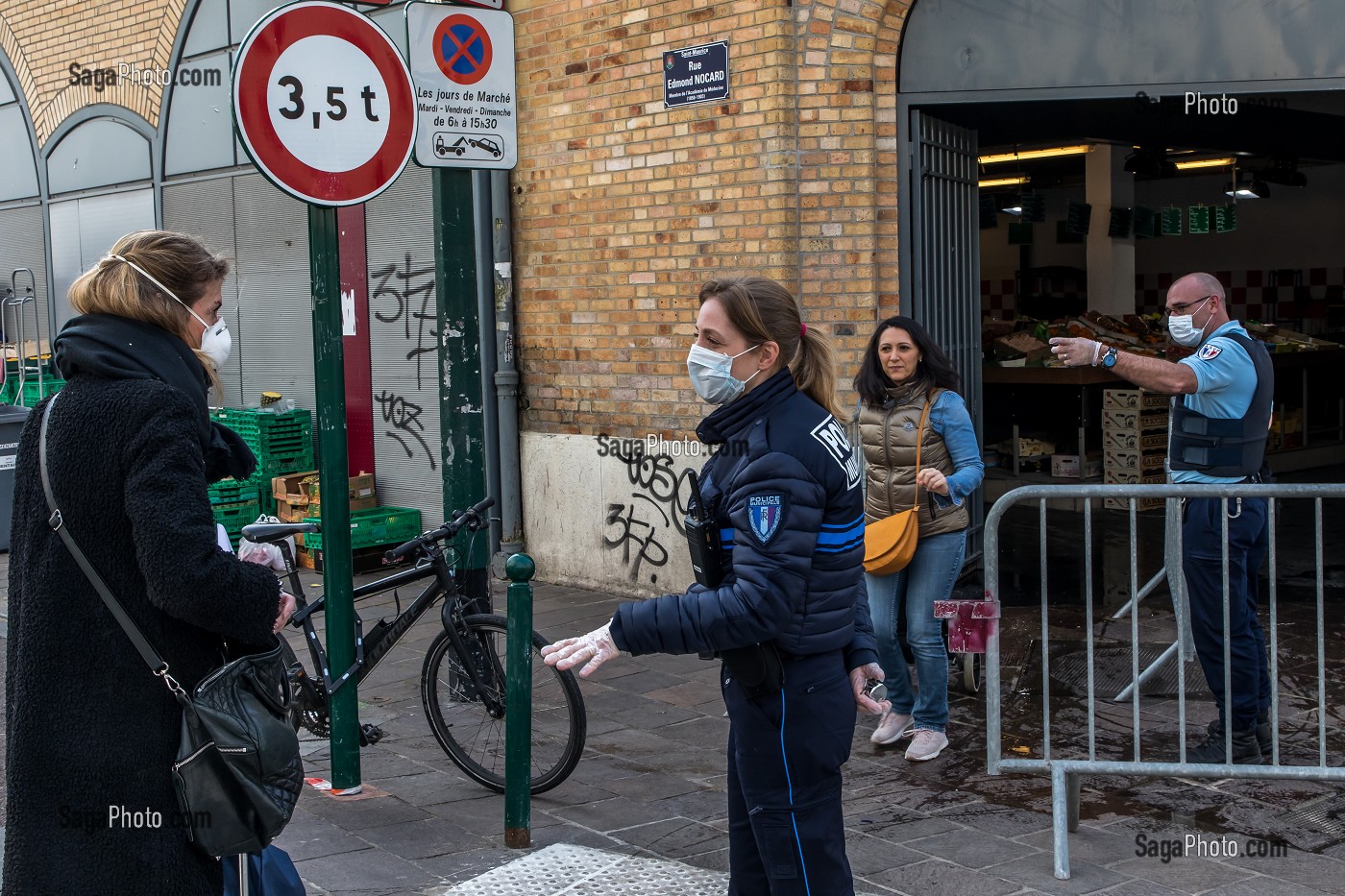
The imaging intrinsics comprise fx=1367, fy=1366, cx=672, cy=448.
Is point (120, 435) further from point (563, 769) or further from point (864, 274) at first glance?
point (864, 274)

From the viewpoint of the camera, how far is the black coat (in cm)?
293

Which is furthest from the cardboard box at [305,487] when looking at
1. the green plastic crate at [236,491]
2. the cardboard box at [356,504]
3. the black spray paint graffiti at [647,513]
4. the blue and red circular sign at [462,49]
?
the blue and red circular sign at [462,49]

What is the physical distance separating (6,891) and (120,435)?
41.3 inches

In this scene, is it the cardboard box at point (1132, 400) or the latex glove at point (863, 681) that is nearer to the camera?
the latex glove at point (863, 681)

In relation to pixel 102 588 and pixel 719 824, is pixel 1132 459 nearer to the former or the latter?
pixel 719 824

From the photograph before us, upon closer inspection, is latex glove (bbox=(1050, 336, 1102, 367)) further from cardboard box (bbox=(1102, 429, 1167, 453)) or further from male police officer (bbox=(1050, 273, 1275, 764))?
cardboard box (bbox=(1102, 429, 1167, 453))

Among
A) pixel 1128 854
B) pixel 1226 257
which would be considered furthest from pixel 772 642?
pixel 1226 257

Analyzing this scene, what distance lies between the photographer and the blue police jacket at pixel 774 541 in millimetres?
3082

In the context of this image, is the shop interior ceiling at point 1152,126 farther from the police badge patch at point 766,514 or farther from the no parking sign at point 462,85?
the police badge patch at point 766,514

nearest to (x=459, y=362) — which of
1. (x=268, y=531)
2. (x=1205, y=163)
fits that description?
(x=268, y=531)

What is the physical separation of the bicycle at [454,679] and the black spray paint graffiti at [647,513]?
10.1 ft

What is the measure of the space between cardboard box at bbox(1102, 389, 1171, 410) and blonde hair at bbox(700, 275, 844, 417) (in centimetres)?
898

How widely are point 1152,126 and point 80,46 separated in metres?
10.3

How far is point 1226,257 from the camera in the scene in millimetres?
20906
